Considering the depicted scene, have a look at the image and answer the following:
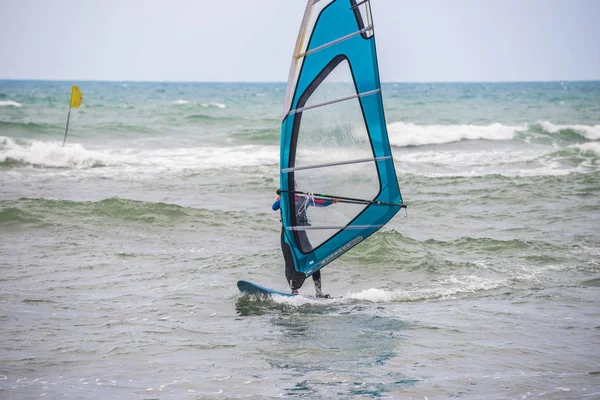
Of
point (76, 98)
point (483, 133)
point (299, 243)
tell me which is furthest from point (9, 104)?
point (299, 243)

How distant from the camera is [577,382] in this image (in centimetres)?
536

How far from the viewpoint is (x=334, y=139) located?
22.6 ft

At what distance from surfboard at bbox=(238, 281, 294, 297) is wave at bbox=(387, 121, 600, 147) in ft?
55.0

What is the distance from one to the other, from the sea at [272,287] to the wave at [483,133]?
7059mm

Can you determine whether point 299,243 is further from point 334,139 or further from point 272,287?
point 272,287

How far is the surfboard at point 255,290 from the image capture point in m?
7.47

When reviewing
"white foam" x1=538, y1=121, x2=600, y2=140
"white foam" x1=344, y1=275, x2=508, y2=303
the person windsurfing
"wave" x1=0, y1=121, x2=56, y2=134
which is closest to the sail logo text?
the person windsurfing

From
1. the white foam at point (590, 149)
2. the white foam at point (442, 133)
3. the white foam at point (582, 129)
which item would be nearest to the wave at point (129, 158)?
the white foam at point (442, 133)

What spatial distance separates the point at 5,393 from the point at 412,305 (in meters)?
4.07

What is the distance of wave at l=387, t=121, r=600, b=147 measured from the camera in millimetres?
24758

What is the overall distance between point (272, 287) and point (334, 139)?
230 cm

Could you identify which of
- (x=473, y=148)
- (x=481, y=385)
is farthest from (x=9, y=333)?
(x=473, y=148)

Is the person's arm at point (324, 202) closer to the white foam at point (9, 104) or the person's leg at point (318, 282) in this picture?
the person's leg at point (318, 282)

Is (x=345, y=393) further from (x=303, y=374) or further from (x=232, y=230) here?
(x=232, y=230)
